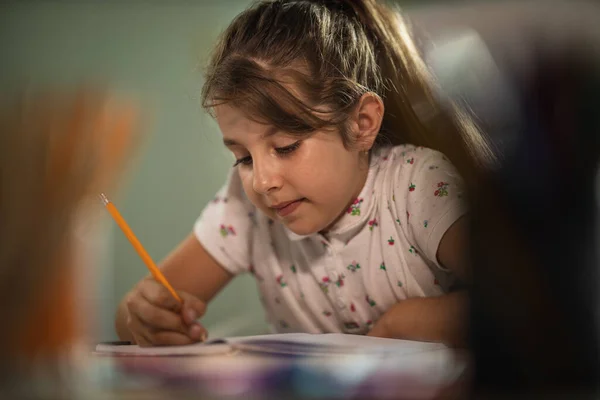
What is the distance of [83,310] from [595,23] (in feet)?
1.26

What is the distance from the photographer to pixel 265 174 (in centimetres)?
56

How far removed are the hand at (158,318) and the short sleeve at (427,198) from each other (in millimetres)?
217

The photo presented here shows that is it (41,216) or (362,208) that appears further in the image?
(362,208)

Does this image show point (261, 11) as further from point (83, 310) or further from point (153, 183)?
point (83, 310)

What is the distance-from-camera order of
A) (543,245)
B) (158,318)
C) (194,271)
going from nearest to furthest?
(543,245), (158,318), (194,271)

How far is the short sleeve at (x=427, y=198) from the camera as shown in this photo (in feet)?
1.74

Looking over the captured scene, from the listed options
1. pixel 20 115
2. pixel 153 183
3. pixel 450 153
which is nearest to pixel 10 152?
pixel 20 115

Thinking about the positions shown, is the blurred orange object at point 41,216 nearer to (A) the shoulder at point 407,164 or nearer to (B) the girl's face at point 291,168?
(B) the girl's face at point 291,168

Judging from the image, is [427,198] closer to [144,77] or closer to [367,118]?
[367,118]

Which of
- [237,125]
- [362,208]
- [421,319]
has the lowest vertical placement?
[421,319]

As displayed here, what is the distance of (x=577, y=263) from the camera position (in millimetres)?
378

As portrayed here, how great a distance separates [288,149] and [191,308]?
0.20 m

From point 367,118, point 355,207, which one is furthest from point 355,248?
point 367,118

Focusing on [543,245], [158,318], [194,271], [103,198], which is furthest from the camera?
[194,271]
